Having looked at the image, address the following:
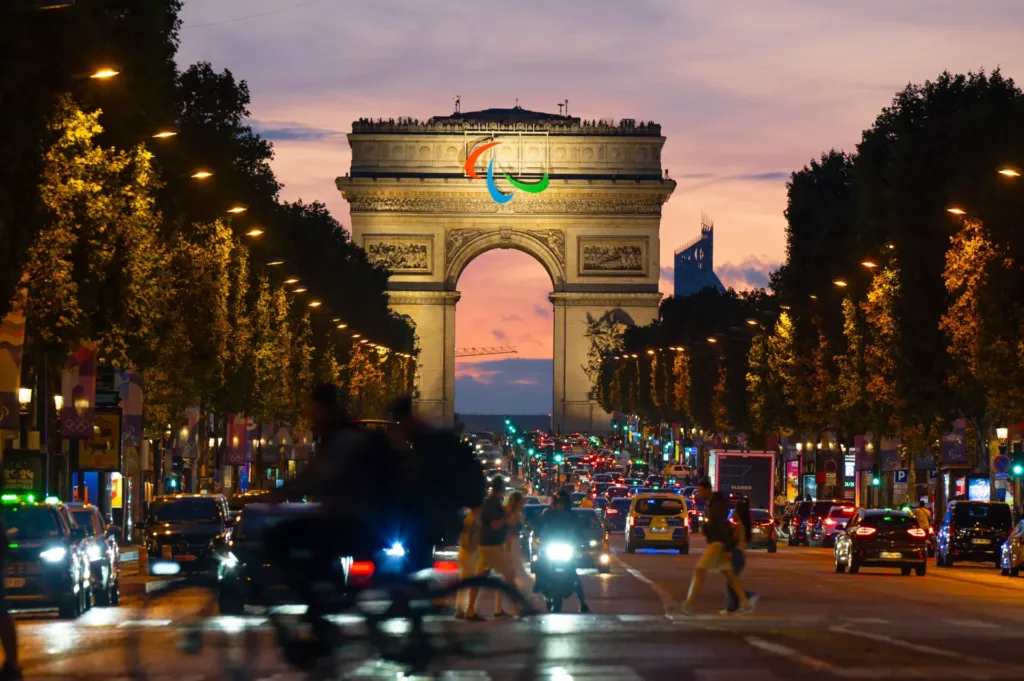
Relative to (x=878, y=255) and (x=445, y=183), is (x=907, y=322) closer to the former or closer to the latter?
(x=878, y=255)

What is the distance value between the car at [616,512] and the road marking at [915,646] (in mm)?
54876

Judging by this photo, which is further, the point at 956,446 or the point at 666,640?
the point at 956,446

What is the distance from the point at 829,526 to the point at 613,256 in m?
83.9

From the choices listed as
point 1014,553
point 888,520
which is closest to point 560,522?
point 888,520

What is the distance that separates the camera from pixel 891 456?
68688 mm

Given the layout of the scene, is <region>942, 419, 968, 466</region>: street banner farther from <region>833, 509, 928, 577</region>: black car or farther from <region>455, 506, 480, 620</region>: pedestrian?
<region>455, 506, 480, 620</region>: pedestrian

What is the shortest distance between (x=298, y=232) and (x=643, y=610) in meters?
79.1

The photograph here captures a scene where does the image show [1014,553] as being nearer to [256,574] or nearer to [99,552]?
[99,552]

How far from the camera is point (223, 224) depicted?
61531 millimetres

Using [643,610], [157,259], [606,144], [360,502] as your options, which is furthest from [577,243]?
[360,502]

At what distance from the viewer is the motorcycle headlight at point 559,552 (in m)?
29.7

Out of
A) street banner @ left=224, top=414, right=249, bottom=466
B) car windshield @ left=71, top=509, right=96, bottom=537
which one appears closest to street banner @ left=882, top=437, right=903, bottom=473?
street banner @ left=224, top=414, right=249, bottom=466

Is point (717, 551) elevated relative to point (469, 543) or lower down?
lower down

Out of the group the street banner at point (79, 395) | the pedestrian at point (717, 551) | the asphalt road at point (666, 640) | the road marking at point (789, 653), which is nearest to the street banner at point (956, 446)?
the asphalt road at point (666, 640)
